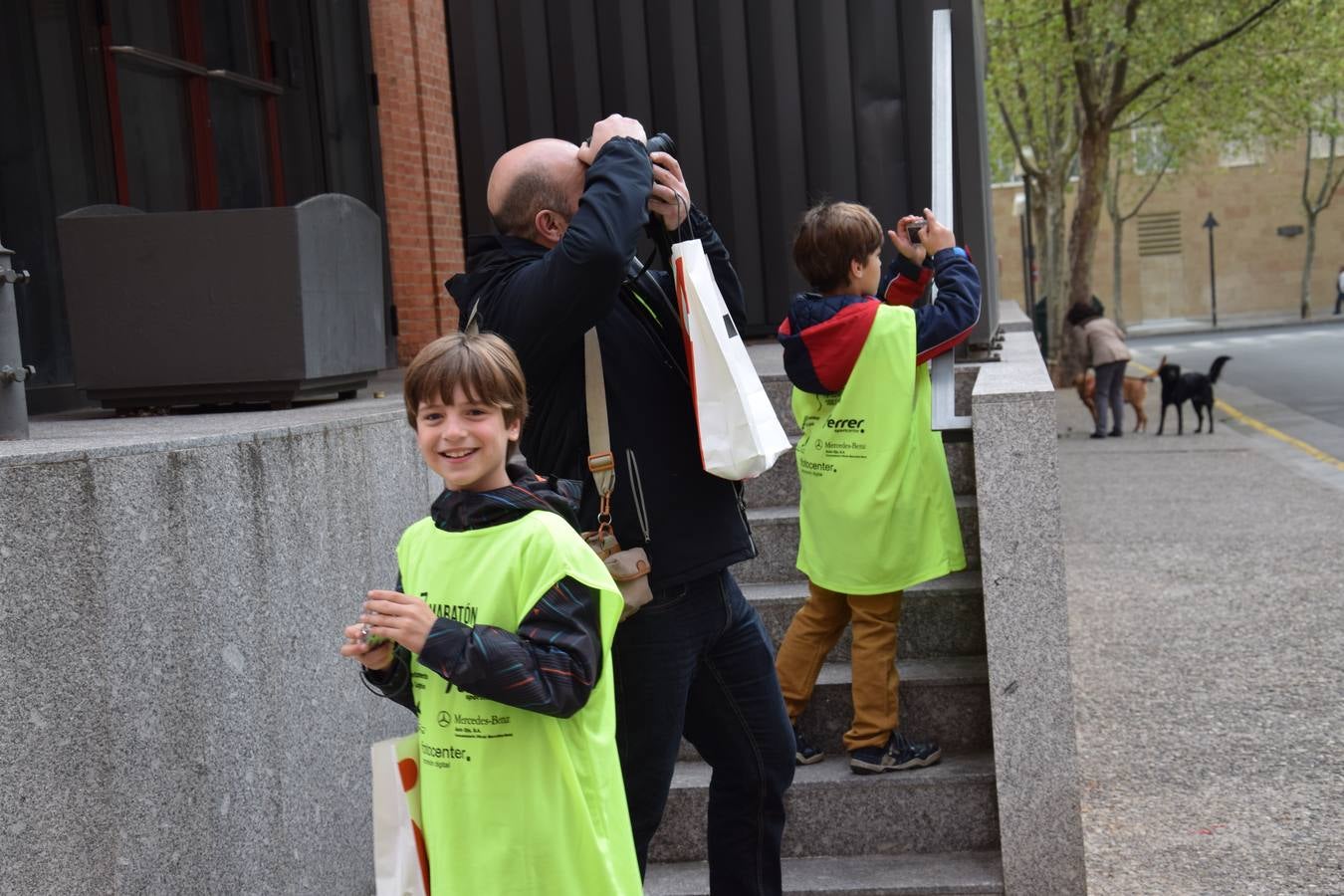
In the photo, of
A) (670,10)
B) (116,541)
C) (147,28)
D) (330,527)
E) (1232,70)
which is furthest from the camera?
(1232,70)

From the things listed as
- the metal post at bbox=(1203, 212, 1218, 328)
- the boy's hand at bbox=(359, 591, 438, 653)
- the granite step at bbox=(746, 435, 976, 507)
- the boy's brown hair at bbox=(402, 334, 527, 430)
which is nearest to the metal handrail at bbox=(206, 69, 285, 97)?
the granite step at bbox=(746, 435, 976, 507)

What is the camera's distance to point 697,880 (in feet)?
14.7

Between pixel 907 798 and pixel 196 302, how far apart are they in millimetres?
2735

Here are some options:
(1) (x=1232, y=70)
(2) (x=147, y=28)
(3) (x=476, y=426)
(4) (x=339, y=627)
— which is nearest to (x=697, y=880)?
(4) (x=339, y=627)

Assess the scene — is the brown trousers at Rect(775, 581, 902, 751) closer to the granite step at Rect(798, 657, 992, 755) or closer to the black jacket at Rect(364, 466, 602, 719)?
the granite step at Rect(798, 657, 992, 755)

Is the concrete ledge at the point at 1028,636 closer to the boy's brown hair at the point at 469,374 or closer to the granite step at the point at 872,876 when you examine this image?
the granite step at the point at 872,876

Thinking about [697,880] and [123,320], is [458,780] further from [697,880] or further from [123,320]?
[123,320]

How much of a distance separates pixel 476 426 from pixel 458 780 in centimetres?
59

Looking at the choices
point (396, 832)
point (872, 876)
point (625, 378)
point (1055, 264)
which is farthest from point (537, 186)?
point (1055, 264)

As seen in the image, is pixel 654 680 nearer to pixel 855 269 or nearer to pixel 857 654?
pixel 857 654

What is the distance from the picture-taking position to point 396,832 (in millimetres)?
2568

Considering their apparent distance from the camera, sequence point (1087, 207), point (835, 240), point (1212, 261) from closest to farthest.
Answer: point (835, 240), point (1087, 207), point (1212, 261)

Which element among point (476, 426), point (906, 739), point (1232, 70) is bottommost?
point (906, 739)

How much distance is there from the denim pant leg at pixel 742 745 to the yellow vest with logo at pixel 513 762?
2.30 ft
